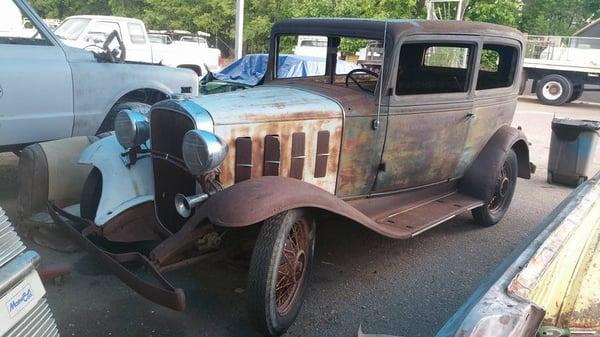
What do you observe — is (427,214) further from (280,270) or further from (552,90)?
(552,90)

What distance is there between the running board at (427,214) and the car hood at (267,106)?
35.2 inches

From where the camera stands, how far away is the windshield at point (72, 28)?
12.5 metres

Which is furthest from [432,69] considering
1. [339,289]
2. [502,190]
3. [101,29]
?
[101,29]

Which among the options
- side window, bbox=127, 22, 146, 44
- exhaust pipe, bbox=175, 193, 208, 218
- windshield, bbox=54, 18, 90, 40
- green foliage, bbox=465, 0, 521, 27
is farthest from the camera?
green foliage, bbox=465, 0, 521, 27

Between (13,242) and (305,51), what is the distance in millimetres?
12897

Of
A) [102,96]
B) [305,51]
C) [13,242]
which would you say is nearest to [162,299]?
[13,242]

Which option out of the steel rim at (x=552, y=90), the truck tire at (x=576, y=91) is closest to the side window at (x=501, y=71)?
the steel rim at (x=552, y=90)

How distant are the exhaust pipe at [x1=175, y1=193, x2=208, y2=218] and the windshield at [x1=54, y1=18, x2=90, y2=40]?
10.9 m

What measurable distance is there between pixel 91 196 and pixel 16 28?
2.29m

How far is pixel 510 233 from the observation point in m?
4.83

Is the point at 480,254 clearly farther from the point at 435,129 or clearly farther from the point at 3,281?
the point at 3,281

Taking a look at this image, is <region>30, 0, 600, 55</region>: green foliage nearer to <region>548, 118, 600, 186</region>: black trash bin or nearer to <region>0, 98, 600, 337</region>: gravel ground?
<region>548, 118, 600, 186</region>: black trash bin

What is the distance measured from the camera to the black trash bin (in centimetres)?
644

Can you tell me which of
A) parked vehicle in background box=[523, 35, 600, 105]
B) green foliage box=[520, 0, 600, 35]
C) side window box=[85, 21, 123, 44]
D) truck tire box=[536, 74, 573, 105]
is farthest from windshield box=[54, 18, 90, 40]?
green foliage box=[520, 0, 600, 35]
